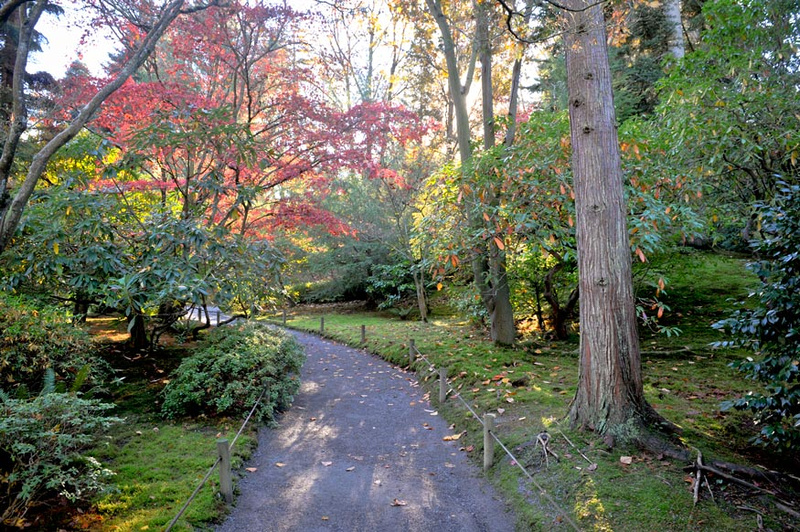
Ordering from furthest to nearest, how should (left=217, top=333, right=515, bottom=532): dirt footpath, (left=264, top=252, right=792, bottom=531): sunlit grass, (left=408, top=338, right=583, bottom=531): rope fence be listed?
(left=217, top=333, right=515, bottom=532): dirt footpath < (left=408, top=338, right=583, bottom=531): rope fence < (left=264, top=252, right=792, bottom=531): sunlit grass

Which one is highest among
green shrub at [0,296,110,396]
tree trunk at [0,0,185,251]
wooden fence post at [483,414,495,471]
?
tree trunk at [0,0,185,251]

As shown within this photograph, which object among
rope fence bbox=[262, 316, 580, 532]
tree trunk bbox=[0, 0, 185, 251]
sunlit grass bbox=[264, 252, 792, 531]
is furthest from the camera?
tree trunk bbox=[0, 0, 185, 251]

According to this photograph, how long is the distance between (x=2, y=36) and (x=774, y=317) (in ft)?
63.9

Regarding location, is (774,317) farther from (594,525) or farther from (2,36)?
(2,36)

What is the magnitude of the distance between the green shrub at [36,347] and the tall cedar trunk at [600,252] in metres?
6.10

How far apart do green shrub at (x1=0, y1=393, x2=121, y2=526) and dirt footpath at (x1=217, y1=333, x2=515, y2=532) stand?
145 centimetres

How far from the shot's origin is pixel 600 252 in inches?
196

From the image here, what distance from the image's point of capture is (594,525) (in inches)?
150

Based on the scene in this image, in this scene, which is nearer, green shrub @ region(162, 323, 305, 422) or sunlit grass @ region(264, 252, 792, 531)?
sunlit grass @ region(264, 252, 792, 531)

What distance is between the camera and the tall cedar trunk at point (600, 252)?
15.9ft

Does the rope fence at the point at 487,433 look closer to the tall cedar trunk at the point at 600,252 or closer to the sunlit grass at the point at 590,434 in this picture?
the sunlit grass at the point at 590,434

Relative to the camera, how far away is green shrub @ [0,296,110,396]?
544 centimetres

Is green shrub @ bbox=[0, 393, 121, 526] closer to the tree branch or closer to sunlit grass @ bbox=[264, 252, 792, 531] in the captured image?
the tree branch

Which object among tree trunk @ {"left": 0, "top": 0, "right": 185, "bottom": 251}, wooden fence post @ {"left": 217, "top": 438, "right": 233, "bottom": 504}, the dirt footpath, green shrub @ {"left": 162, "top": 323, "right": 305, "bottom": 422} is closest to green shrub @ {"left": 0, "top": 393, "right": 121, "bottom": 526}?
wooden fence post @ {"left": 217, "top": 438, "right": 233, "bottom": 504}
